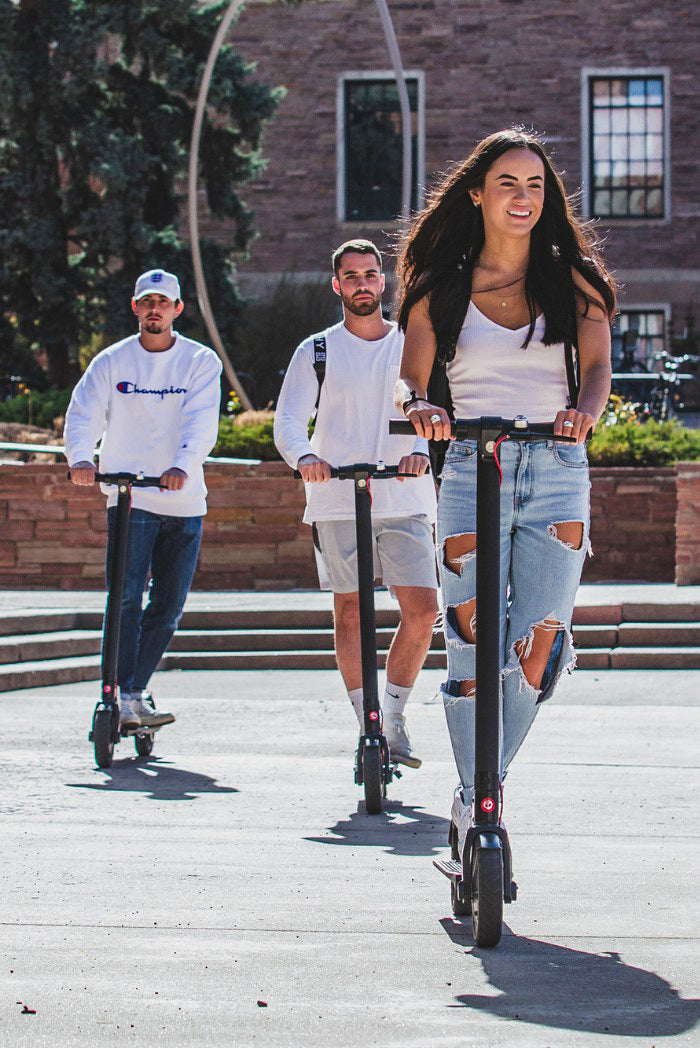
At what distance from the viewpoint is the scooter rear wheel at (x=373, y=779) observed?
5.99 meters

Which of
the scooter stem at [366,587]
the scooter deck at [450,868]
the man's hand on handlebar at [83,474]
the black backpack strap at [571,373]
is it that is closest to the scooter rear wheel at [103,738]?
the man's hand on handlebar at [83,474]

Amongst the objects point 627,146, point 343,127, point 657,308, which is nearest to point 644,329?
point 657,308

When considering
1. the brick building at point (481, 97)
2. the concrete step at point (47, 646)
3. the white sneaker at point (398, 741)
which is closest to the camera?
the white sneaker at point (398, 741)

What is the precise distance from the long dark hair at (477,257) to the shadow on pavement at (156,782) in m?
2.40

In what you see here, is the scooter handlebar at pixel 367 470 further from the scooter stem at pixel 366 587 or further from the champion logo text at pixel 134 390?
the champion logo text at pixel 134 390

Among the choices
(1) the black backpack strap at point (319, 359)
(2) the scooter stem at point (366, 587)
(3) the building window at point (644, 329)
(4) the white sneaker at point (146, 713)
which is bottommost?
(4) the white sneaker at point (146, 713)

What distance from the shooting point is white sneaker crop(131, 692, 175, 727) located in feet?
23.8

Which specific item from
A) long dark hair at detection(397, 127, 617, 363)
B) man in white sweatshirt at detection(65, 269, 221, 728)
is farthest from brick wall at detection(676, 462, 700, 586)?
long dark hair at detection(397, 127, 617, 363)

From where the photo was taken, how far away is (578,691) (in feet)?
31.4

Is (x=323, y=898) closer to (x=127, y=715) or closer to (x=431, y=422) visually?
(x=431, y=422)

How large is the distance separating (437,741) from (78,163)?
14.7 meters

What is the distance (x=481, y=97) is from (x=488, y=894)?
26.2 metres

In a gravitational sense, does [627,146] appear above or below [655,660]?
above

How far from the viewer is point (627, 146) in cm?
Result: 2936
